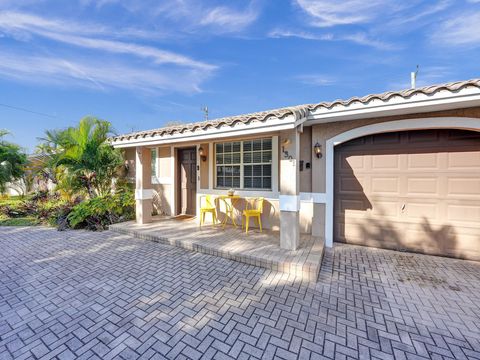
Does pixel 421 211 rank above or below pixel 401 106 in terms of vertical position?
below

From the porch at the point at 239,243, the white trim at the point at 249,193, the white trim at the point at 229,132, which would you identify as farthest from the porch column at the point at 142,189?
the white trim at the point at 249,193

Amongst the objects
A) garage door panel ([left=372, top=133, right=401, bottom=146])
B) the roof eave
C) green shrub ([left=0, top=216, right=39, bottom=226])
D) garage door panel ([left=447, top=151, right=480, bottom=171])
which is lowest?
green shrub ([left=0, top=216, right=39, bottom=226])

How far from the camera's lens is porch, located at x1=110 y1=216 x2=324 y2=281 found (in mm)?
3832

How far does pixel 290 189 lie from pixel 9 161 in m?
13.7

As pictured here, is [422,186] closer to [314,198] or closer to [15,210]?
[314,198]

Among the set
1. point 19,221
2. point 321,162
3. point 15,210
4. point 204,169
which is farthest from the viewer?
point 15,210

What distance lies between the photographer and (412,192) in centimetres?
468

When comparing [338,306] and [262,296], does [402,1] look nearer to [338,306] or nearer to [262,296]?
[338,306]

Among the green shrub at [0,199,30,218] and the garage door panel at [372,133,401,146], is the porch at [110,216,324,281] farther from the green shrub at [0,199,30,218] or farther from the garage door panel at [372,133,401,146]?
the green shrub at [0,199,30,218]

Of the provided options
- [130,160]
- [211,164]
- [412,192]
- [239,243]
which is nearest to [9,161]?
[130,160]

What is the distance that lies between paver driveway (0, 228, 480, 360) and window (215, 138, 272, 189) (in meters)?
2.74

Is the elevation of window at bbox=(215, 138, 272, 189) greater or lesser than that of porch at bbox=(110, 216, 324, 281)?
greater

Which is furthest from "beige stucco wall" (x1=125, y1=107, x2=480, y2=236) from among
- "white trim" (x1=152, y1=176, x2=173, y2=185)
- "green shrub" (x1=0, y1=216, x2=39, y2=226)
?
"green shrub" (x1=0, y1=216, x2=39, y2=226)

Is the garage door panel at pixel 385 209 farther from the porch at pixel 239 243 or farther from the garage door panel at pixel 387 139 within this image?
the porch at pixel 239 243
